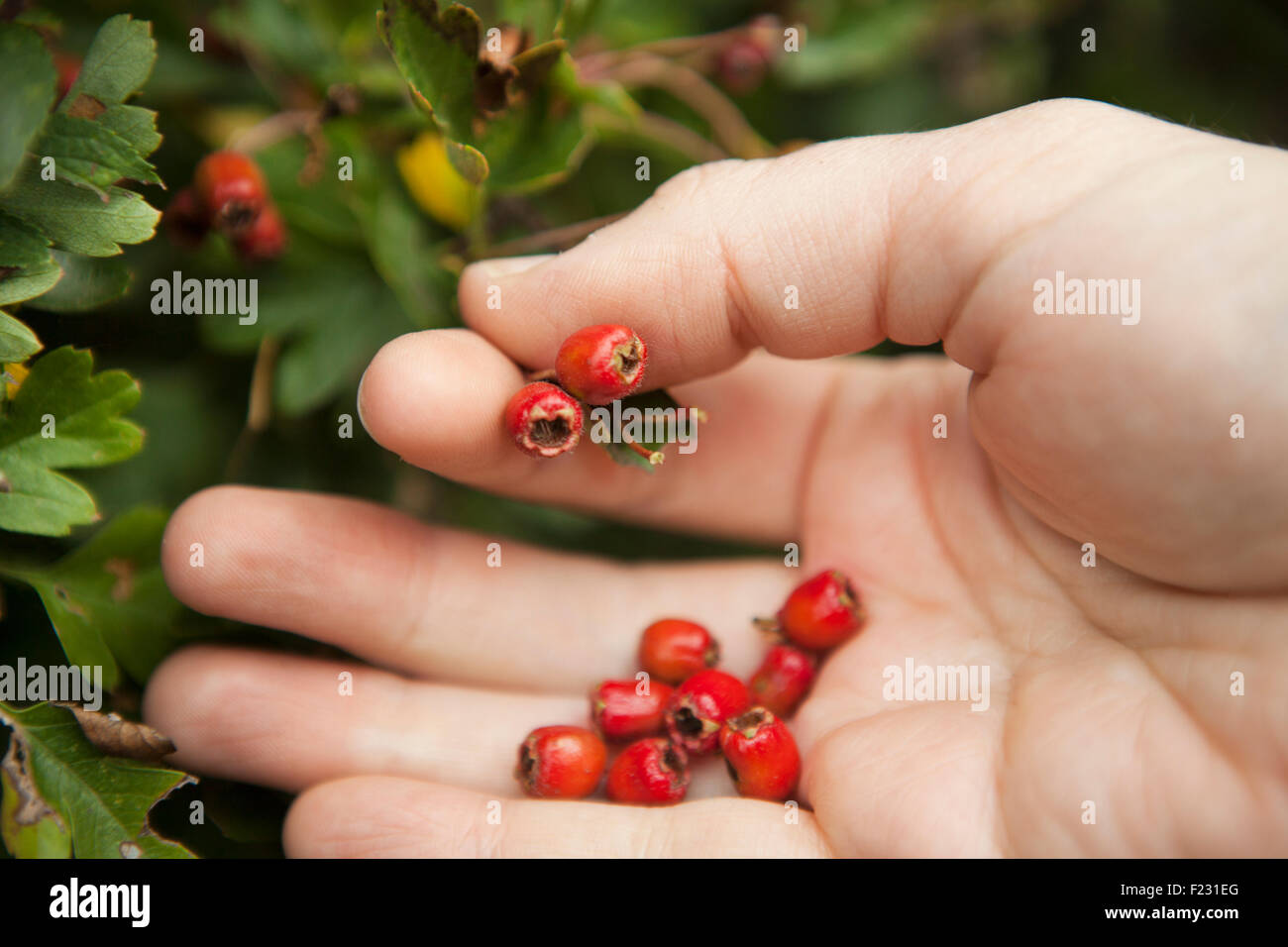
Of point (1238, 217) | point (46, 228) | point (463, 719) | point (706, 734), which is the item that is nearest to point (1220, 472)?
point (1238, 217)

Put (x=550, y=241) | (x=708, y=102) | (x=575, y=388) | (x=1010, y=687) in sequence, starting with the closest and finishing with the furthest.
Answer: (x=575, y=388) < (x=1010, y=687) < (x=550, y=241) < (x=708, y=102)

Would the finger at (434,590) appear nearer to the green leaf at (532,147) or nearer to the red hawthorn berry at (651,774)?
the red hawthorn berry at (651,774)

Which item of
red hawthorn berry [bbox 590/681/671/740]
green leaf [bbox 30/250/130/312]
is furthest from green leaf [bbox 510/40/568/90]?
red hawthorn berry [bbox 590/681/671/740]

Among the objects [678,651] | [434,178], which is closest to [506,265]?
[434,178]

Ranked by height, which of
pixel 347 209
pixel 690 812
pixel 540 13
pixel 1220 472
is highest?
pixel 540 13

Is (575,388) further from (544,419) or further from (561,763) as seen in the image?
(561,763)
